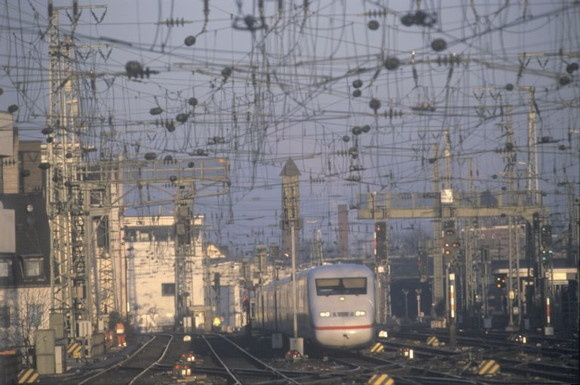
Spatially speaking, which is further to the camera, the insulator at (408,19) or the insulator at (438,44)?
the insulator at (438,44)

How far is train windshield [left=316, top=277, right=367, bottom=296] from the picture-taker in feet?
129

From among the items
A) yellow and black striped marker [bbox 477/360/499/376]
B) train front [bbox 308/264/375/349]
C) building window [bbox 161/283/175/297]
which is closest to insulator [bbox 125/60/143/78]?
yellow and black striped marker [bbox 477/360/499/376]

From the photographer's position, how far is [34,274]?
74188 millimetres

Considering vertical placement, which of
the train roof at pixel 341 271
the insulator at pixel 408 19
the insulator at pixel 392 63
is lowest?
the train roof at pixel 341 271

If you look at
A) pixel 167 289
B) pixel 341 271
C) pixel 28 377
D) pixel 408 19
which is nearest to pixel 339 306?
pixel 341 271

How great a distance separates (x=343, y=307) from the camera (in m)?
39.1

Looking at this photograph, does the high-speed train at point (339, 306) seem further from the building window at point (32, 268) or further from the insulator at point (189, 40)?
Result: the building window at point (32, 268)

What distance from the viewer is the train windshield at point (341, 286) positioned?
3934cm

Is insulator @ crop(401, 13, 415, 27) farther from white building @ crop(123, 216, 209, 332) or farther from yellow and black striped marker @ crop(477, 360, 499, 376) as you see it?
white building @ crop(123, 216, 209, 332)

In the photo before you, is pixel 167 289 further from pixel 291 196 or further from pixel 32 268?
pixel 291 196

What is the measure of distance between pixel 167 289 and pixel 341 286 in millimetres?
82193

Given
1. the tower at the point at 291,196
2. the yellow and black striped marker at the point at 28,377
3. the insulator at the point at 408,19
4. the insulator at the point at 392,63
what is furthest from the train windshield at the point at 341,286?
the insulator at the point at 408,19

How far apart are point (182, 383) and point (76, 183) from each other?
1288 cm

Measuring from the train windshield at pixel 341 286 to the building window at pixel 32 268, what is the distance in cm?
3880
